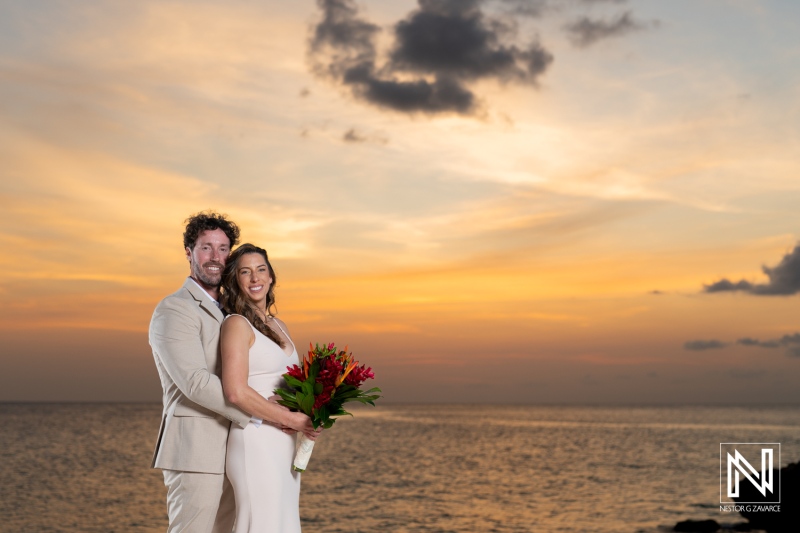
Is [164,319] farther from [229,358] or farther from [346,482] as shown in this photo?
[346,482]

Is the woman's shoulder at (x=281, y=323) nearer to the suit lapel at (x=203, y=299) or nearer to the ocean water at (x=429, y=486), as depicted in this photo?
the suit lapel at (x=203, y=299)

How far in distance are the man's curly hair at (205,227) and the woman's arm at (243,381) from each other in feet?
2.55

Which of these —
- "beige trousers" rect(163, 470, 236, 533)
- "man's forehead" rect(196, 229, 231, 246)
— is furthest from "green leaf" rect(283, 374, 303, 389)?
"man's forehead" rect(196, 229, 231, 246)

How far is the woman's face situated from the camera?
5.44 metres

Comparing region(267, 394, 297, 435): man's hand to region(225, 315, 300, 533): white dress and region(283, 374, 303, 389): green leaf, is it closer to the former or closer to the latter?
region(225, 315, 300, 533): white dress

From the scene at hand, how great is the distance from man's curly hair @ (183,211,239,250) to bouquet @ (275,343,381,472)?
1.12 m

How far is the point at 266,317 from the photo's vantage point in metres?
5.61

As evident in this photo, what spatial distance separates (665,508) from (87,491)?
26.0 metres

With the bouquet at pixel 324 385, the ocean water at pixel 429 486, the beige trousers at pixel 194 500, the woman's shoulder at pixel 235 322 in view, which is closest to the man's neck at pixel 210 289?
the woman's shoulder at pixel 235 322

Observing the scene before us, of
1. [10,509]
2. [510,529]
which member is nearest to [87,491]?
[10,509]

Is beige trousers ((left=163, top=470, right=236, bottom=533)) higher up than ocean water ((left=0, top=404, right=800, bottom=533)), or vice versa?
beige trousers ((left=163, top=470, right=236, bottom=533))

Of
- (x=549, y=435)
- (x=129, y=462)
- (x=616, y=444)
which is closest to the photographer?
(x=129, y=462)

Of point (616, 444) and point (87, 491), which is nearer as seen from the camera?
point (87, 491)

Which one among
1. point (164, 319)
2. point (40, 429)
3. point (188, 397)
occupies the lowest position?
point (40, 429)
